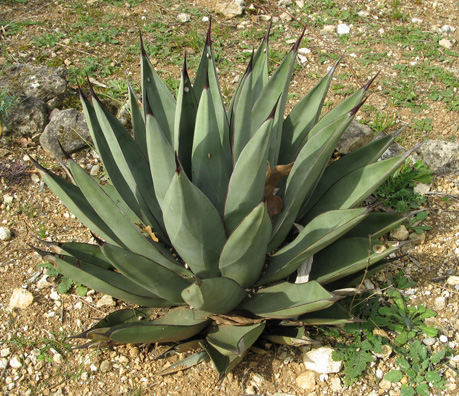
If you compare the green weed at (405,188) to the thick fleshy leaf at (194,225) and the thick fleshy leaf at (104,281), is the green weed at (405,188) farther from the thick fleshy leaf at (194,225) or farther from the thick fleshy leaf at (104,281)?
the thick fleshy leaf at (104,281)

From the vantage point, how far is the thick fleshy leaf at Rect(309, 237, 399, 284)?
2223 millimetres

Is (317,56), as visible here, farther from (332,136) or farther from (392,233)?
(332,136)

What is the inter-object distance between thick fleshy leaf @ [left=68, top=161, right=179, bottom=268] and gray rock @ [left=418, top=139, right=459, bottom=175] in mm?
2200

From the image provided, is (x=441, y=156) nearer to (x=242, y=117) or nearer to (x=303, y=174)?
(x=303, y=174)

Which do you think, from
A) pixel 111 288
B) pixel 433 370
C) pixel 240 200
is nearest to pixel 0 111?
pixel 111 288

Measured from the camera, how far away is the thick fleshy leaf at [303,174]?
2.18m

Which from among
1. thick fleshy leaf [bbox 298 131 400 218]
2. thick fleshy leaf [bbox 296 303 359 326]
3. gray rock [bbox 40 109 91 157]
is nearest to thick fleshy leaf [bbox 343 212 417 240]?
thick fleshy leaf [bbox 298 131 400 218]

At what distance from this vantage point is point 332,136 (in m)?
2.10

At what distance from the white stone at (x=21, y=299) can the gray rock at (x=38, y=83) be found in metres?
1.66

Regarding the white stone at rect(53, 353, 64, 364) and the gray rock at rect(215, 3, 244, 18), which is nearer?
the white stone at rect(53, 353, 64, 364)

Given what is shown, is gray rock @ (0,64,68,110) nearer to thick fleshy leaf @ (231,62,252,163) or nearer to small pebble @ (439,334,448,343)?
thick fleshy leaf @ (231,62,252,163)

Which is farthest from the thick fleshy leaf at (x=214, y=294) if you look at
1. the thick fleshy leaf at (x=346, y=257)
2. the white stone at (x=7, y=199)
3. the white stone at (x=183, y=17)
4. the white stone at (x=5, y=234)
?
the white stone at (x=183, y=17)

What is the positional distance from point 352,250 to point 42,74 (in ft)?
9.73

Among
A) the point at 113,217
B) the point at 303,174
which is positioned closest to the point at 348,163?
the point at 303,174
